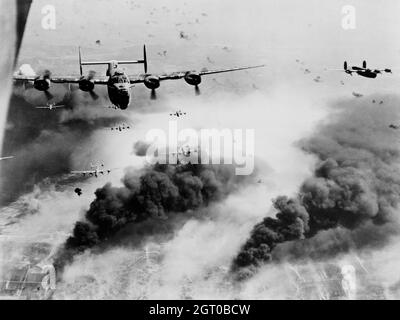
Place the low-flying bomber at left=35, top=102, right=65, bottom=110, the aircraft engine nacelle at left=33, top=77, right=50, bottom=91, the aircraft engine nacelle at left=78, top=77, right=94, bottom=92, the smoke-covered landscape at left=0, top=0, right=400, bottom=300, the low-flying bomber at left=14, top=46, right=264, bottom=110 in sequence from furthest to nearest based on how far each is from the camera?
the low-flying bomber at left=35, top=102, right=65, bottom=110, the smoke-covered landscape at left=0, top=0, right=400, bottom=300, the low-flying bomber at left=14, top=46, right=264, bottom=110, the aircraft engine nacelle at left=78, top=77, right=94, bottom=92, the aircraft engine nacelle at left=33, top=77, right=50, bottom=91

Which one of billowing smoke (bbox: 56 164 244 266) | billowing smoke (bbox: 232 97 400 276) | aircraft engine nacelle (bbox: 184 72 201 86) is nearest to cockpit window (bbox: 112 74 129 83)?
aircraft engine nacelle (bbox: 184 72 201 86)

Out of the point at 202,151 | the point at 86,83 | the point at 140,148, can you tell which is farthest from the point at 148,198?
the point at 86,83

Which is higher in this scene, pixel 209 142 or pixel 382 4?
pixel 382 4

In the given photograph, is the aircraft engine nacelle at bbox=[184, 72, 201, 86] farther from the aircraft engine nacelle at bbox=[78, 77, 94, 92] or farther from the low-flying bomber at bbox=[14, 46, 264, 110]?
the aircraft engine nacelle at bbox=[78, 77, 94, 92]

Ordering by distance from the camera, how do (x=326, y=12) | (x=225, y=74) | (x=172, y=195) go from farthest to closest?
(x=172, y=195)
(x=225, y=74)
(x=326, y=12)

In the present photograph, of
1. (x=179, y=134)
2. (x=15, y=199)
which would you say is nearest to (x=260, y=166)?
(x=179, y=134)
